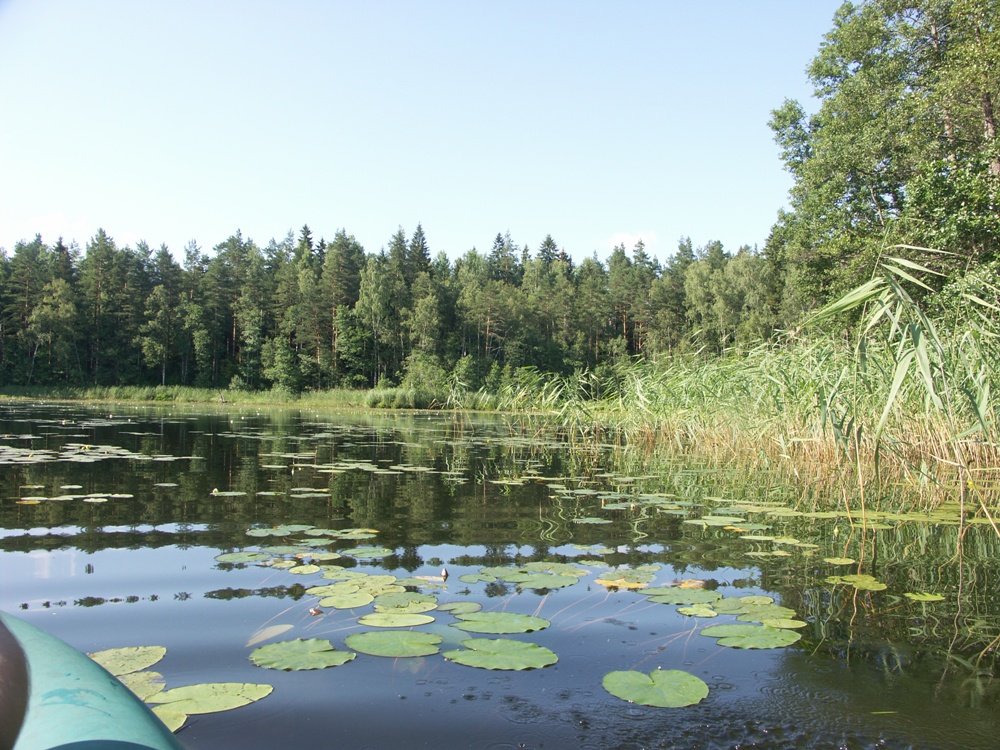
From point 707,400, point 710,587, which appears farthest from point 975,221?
point 710,587

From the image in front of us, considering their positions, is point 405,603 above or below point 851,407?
below

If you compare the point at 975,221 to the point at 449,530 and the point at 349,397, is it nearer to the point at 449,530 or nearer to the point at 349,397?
the point at 449,530

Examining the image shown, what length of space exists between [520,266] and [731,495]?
251 feet

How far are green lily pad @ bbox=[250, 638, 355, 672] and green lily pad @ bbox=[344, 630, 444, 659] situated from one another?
0.22ft

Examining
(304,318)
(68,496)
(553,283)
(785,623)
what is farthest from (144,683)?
(553,283)

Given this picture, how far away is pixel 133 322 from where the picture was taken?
164 feet

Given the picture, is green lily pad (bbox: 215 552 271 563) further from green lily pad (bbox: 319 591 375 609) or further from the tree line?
the tree line

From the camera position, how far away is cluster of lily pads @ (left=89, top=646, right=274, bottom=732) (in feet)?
5.68

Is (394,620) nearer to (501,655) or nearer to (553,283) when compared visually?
(501,655)

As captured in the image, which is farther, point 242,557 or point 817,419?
point 817,419

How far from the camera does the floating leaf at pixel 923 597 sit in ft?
9.76

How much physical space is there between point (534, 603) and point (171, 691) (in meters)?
1.44

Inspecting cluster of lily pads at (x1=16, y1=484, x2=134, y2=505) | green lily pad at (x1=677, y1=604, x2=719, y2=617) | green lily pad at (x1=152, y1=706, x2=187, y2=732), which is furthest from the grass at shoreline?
cluster of lily pads at (x1=16, y1=484, x2=134, y2=505)

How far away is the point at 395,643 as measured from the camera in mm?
2262
